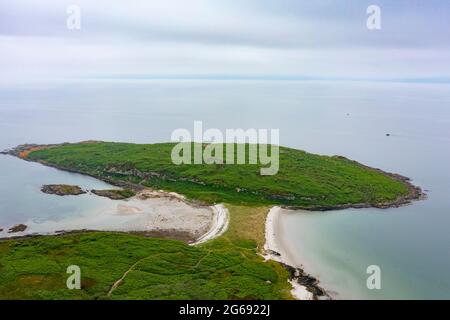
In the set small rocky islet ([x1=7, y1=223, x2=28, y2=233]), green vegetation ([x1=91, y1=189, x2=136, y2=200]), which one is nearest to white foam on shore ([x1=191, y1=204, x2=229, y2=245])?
green vegetation ([x1=91, y1=189, x2=136, y2=200])

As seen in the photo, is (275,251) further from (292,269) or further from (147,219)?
(147,219)

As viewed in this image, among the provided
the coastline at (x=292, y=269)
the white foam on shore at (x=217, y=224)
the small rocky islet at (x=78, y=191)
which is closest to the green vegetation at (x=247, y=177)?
the white foam on shore at (x=217, y=224)

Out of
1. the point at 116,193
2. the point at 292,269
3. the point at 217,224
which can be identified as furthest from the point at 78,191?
the point at 292,269

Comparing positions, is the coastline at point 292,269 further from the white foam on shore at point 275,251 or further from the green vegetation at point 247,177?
the green vegetation at point 247,177

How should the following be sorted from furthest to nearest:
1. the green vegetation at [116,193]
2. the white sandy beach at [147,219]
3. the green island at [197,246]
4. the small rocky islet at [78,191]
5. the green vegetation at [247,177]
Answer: the small rocky islet at [78,191] → the green vegetation at [116,193] → the green vegetation at [247,177] → the white sandy beach at [147,219] → the green island at [197,246]

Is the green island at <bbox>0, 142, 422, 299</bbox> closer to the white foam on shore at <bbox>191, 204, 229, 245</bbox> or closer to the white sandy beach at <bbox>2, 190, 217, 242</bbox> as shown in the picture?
the white foam on shore at <bbox>191, 204, 229, 245</bbox>
